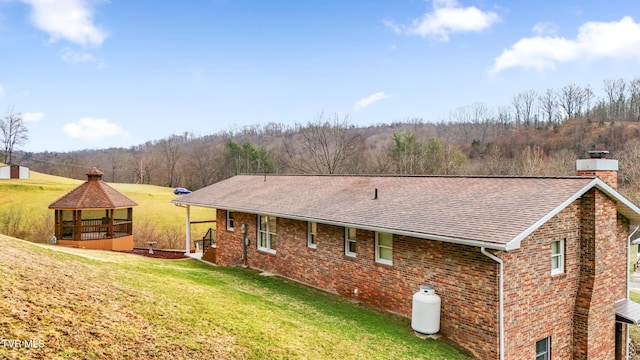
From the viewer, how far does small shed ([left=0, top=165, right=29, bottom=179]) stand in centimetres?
1213

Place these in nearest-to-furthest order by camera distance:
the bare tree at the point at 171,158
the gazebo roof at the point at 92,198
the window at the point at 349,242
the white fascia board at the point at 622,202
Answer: the white fascia board at the point at 622,202
the window at the point at 349,242
the gazebo roof at the point at 92,198
the bare tree at the point at 171,158

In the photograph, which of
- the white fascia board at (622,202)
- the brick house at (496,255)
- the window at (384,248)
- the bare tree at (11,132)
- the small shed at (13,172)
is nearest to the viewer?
the brick house at (496,255)

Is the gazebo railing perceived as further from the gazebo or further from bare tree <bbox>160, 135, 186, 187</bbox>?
bare tree <bbox>160, 135, 186, 187</bbox>

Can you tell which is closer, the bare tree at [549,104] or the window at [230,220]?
the window at [230,220]

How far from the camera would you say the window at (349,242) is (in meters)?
13.0

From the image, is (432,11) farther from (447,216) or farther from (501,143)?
(501,143)

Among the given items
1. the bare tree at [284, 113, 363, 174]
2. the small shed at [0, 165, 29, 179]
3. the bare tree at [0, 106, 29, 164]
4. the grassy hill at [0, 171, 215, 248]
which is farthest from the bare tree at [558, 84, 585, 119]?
the bare tree at [0, 106, 29, 164]

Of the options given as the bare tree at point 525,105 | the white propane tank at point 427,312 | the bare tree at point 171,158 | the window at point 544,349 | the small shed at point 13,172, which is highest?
the bare tree at point 525,105

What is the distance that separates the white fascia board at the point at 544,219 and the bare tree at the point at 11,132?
73.5 m

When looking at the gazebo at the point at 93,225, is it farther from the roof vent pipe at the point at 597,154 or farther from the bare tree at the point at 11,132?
the bare tree at the point at 11,132

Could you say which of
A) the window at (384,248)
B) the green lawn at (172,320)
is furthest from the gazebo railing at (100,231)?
the window at (384,248)

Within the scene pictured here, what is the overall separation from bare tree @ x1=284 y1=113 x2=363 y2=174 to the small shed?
3745 centimetres

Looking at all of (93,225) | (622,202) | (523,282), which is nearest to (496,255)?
(523,282)

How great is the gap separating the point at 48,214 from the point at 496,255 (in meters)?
37.8
